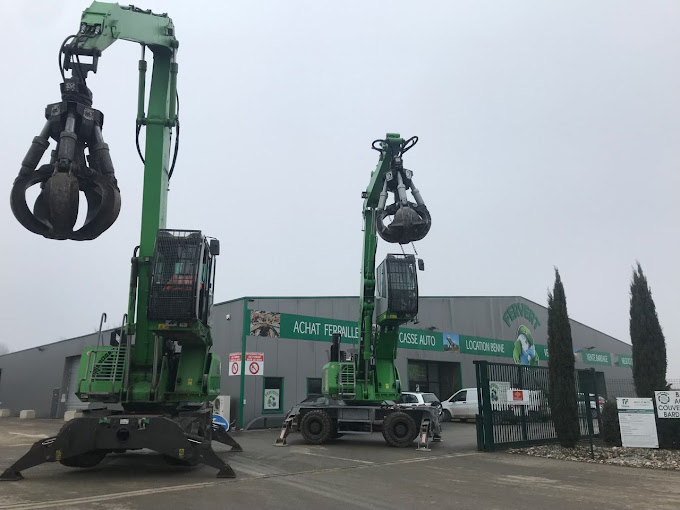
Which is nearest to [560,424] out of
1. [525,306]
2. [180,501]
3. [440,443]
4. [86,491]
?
[440,443]

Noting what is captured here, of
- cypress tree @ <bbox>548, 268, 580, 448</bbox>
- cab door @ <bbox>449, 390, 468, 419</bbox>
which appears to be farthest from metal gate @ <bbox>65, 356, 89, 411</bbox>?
cypress tree @ <bbox>548, 268, 580, 448</bbox>

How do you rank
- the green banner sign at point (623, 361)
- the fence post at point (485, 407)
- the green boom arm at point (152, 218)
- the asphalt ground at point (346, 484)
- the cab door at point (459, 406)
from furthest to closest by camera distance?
the green banner sign at point (623, 361), the cab door at point (459, 406), the fence post at point (485, 407), the green boom arm at point (152, 218), the asphalt ground at point (346, 484)

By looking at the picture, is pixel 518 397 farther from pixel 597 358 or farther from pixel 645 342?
pixel 597 358

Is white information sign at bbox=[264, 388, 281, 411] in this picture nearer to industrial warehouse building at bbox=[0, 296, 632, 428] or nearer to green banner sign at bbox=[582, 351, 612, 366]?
industrial warehouse building at bbox=[0, 296, 632, 428]

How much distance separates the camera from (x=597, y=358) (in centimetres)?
3947

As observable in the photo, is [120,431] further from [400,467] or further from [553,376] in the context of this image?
[553,376]

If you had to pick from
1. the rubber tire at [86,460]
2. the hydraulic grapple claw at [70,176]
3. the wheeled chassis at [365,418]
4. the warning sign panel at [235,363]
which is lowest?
the rubber tire at [86,460]

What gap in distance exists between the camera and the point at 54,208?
8.00m

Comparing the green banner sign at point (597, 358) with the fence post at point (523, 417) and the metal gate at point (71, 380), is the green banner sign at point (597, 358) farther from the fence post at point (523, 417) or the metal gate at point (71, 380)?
the metal gate at point (71, 380)

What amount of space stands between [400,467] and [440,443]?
16.6 feet

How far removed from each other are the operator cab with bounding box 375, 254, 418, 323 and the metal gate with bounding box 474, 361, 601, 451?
2.32 m

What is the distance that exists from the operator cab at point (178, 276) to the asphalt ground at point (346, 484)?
269 centimetres

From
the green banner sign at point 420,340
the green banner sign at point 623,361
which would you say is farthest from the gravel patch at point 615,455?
the green banner sign at point 623,361

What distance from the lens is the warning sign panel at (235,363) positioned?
20.6 meters
